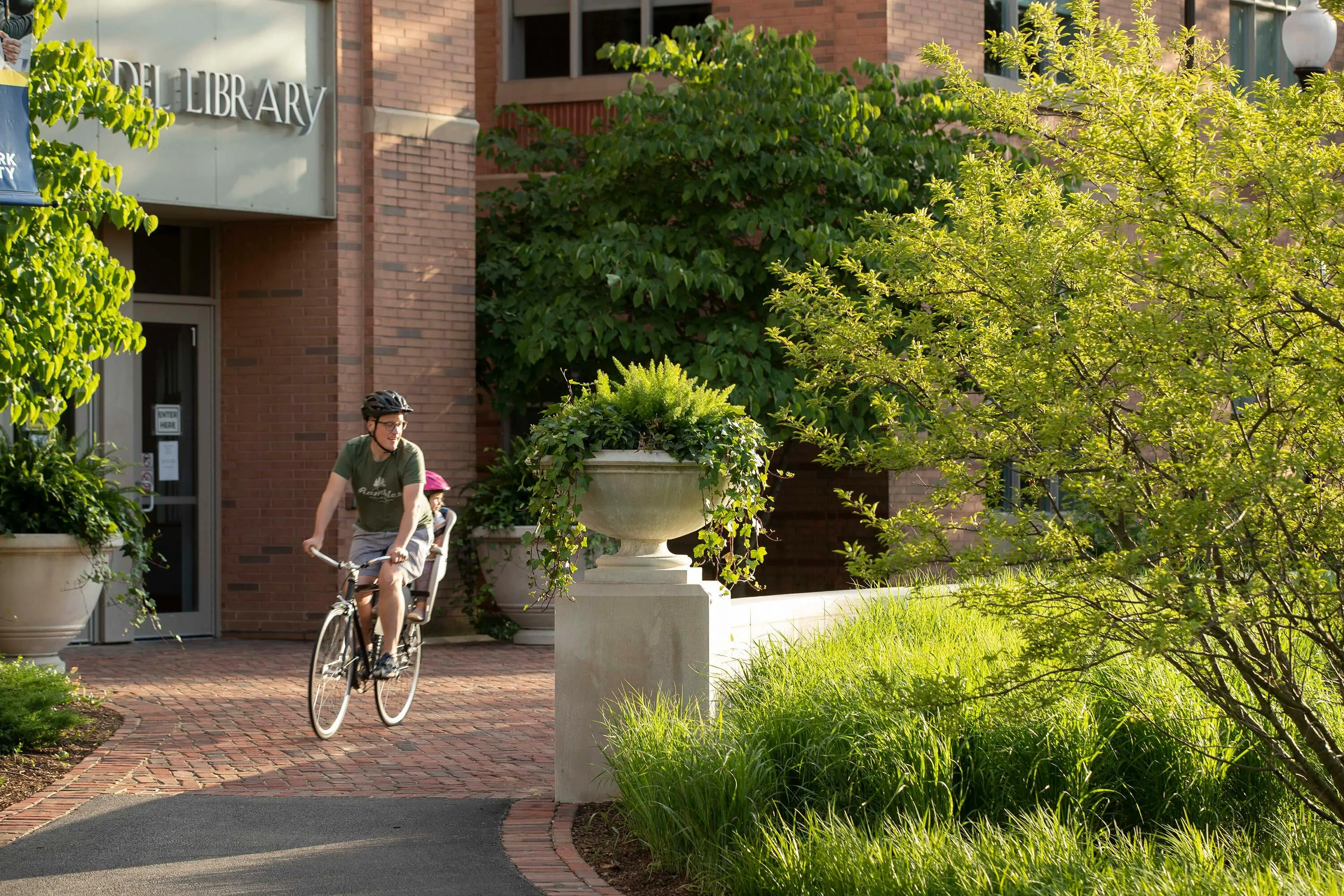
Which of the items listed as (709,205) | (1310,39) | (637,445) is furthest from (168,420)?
(1310,39)

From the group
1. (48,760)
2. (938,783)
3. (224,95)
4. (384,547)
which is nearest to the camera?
(938,783)

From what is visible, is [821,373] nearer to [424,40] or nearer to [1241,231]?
[1241,231]

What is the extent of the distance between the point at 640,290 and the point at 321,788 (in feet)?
22.2

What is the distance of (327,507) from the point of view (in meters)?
9.34

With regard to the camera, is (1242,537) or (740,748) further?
(740,748)

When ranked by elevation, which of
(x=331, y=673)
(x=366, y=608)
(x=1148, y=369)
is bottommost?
(x=331, y=673)

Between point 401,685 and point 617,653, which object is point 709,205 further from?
point 617,653

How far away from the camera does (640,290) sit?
13961mm

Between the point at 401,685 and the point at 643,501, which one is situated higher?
the point at 643,501

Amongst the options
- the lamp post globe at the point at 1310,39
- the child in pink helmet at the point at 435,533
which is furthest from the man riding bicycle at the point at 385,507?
the lamp post globe at the point at 1310,39

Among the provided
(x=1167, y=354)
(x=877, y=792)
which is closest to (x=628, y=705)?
(x=877, y=792)

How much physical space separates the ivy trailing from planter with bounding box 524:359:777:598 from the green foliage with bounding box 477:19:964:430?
6.01 meters

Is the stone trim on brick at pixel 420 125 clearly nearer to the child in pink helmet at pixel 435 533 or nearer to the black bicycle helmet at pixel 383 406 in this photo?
the child in pink helmet at pixel 435 533

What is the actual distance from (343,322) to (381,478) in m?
5.04
